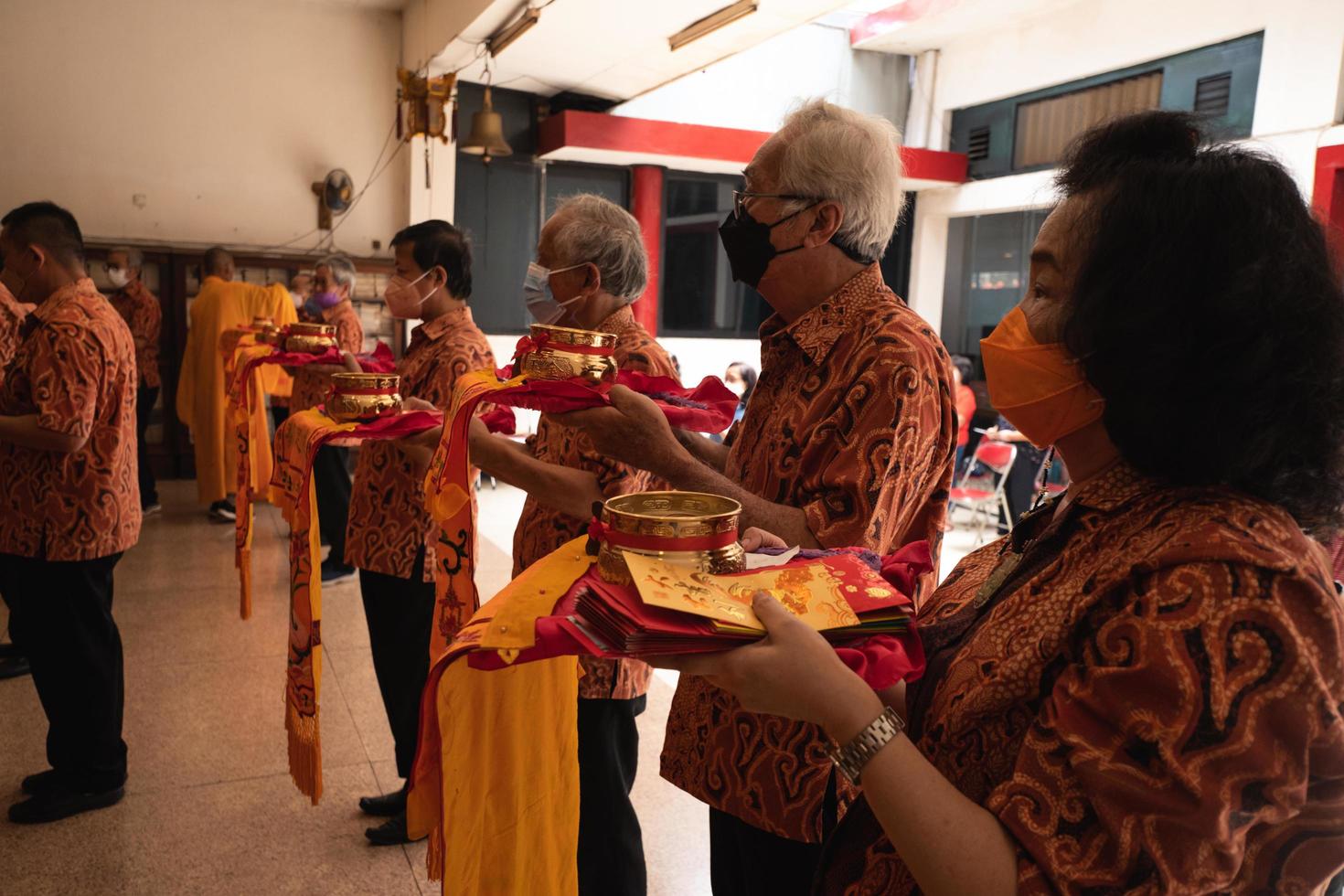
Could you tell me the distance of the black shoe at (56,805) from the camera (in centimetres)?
270

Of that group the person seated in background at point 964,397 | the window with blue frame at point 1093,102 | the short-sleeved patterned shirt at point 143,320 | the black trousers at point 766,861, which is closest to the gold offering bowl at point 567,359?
the black trousers at point 766,861

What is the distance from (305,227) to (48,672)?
618 cm

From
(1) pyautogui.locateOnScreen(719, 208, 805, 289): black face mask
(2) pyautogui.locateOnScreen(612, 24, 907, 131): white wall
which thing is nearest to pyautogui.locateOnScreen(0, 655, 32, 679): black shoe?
(1) pyautogui.locateOnScreen(719, 208, 805, 289): black face mask

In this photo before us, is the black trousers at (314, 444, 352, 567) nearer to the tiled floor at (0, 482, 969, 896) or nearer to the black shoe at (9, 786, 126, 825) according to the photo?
the tiled floor at (0, 482, 969, 896)

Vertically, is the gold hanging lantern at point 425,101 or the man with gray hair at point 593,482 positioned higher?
the gold hanging lantern at point 425,101

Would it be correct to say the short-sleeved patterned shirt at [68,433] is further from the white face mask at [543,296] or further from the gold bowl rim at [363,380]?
the white face mask at [543,296]

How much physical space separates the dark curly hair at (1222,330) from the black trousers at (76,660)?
2735 mm

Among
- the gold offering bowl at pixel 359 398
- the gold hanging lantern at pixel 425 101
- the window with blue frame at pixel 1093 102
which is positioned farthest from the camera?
the gold hanging lantern at pixel 425 101

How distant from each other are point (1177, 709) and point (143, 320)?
300 inches

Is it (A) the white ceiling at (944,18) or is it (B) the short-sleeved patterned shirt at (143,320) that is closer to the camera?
(B) the short-sleeved patterned shirt at (143,320)

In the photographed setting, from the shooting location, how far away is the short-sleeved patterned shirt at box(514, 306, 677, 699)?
2004mm

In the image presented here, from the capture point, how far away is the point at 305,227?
8211mm

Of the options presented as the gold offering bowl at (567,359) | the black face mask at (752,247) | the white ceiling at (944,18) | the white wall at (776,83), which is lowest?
the gold offering bowl at (567,359)

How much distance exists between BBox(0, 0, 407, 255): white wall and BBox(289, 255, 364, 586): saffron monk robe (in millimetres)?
2587
